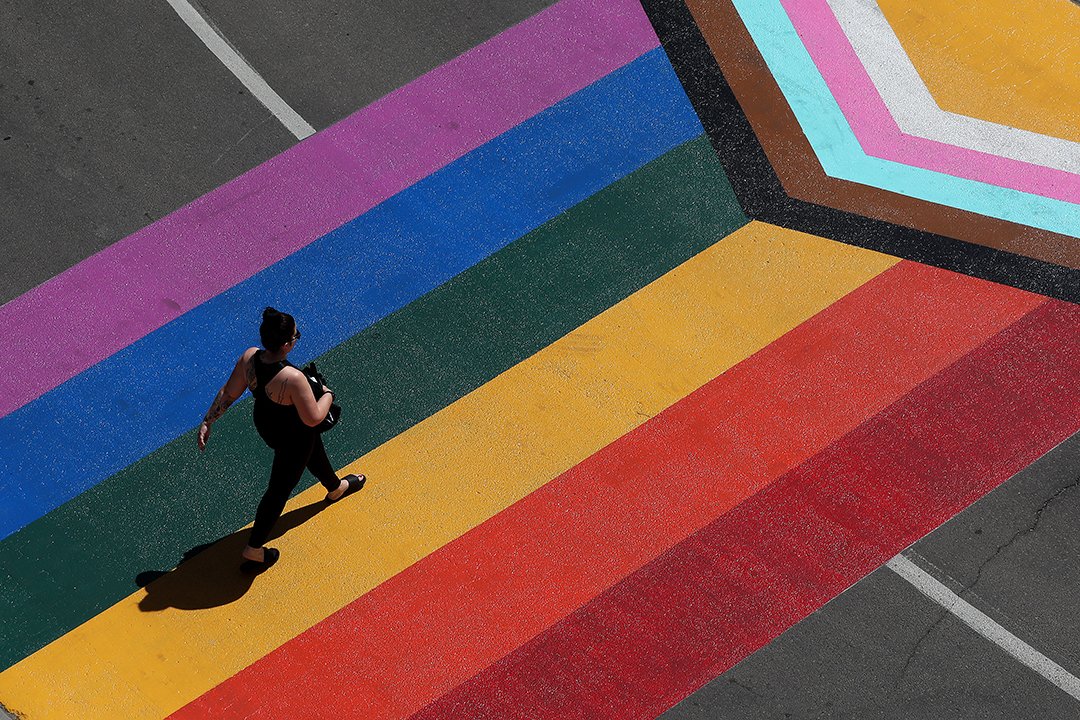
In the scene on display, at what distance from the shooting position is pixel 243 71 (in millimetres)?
9977

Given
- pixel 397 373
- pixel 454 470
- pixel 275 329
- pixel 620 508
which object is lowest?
pixel 620 508

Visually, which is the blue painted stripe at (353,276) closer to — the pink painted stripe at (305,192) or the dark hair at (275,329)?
the pink painted stripe at (305,192)

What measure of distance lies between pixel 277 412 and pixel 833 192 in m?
4.57

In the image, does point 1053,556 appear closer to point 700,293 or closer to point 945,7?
point 700,293

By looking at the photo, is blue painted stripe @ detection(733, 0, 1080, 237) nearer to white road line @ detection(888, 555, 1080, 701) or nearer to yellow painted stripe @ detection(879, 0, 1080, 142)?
yellow painted stripe @ detection(879, 0, 1080, 142)

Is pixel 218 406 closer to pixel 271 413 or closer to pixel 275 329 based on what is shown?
pixel 271 413

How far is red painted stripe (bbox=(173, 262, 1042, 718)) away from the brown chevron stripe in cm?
46

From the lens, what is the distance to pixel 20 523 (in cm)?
780

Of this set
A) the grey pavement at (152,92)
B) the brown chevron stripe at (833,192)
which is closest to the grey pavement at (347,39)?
the grey pavement at (152,92)

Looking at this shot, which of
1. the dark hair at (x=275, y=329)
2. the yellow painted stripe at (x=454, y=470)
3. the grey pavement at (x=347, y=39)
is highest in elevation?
the grey pavement at (x=347, y=39)

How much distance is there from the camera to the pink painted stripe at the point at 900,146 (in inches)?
374

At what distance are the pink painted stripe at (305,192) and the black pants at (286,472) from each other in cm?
190

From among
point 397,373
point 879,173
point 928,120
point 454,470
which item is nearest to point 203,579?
point 454,470

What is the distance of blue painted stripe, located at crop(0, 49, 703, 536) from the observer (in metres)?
8.12
